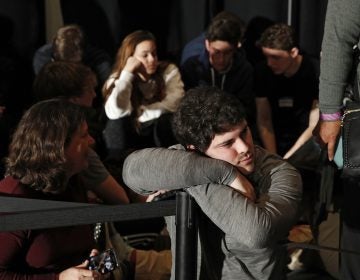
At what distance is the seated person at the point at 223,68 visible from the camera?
4258mm

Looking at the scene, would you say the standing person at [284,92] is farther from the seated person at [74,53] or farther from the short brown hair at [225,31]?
the seated person at [74,53]

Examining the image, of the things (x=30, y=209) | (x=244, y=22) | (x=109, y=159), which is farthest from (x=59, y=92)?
(x=244, y=22)

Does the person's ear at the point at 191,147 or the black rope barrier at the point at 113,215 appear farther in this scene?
the person's ear at the point at 191,147

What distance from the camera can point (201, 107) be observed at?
1994 mm

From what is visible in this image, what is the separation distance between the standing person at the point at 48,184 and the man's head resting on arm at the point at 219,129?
470 mm

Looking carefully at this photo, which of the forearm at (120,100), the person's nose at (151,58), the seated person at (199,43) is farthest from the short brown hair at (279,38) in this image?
the forearm at (120,100)

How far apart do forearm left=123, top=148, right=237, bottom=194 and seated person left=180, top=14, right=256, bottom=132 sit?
233cm

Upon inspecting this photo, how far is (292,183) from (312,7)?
296 cm

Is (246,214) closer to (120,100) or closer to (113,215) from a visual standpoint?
(113,215)

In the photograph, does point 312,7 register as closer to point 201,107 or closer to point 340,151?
point 340,151

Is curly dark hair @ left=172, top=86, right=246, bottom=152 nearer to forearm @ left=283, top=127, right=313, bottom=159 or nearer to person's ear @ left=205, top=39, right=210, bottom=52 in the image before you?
forearm @ left=283, top=127, right=313, bottom=159

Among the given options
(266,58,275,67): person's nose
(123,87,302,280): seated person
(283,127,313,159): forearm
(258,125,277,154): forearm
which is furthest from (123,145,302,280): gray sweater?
(266,58,275,67): person's nose

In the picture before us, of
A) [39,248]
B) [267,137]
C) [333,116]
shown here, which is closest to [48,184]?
[39,248]

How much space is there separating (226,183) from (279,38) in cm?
249
